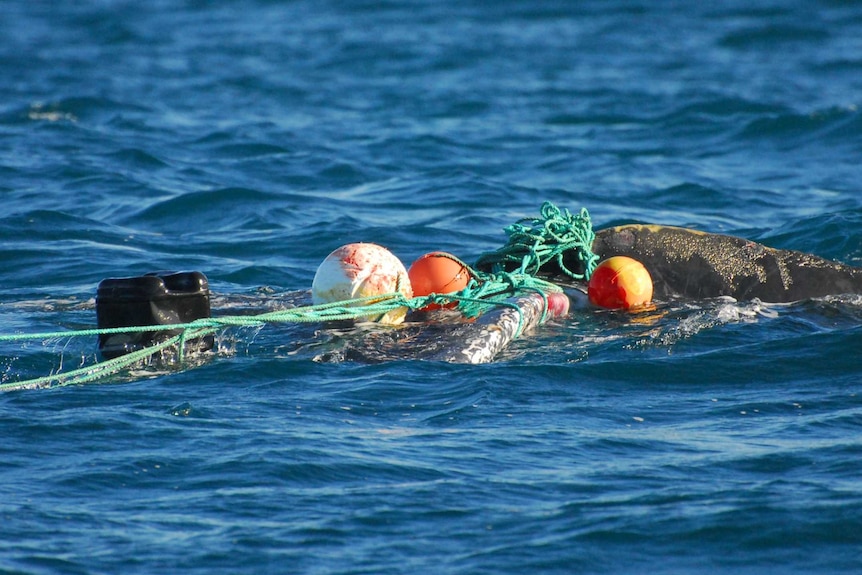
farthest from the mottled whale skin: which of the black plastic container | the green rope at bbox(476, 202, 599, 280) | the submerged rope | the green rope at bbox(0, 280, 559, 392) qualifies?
the black plastic container

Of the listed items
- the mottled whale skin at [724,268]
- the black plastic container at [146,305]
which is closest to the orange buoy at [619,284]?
the mottled whale skin at [724,268]

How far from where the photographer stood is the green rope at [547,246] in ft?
25.7

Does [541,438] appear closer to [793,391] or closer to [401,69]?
[793,391]

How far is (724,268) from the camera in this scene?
7.86 metres

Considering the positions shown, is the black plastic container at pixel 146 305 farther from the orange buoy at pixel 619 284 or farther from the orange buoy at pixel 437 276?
the orange buoy at pixel 619 284

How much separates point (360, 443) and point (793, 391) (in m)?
2.34

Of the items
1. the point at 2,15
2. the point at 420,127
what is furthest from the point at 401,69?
the point at 2,15

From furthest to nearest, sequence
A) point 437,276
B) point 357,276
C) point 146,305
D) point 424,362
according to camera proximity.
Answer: point 437,276
point 357,276
point 424,362
point 146,305

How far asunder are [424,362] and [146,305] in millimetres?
1487

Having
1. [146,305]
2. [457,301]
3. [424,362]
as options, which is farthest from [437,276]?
[146,305]

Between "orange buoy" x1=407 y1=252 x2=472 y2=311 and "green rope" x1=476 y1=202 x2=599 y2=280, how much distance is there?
0.47 m

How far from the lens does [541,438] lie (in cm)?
541

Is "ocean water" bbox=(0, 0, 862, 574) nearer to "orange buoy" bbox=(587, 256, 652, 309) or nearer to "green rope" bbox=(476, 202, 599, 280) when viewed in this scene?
"orange buoy" bbox=(587, 256, 652, 309)

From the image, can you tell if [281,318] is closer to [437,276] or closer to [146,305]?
[146,305]
